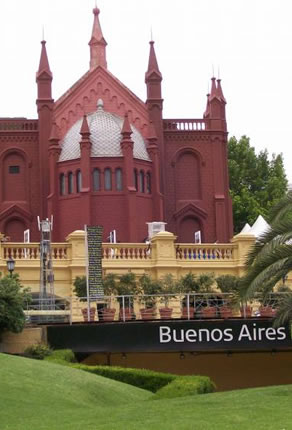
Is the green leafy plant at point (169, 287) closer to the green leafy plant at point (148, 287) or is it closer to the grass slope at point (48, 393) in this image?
Result: the green leafy plant at point (148, 287)

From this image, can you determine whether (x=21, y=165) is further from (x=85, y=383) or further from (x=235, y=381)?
(x=85, y=383)

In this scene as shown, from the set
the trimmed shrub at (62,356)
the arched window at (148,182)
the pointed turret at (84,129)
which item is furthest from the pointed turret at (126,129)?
the trimmed shrub at (62,356)

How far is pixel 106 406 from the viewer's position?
23312mm

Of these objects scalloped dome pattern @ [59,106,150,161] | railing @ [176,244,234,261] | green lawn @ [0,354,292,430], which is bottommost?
green lawn @ [0,354,292,430]

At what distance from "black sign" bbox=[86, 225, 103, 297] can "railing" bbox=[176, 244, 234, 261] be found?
350 inches

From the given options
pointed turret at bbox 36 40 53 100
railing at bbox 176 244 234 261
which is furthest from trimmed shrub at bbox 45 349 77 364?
pointed turret at bbox 36 40 53 100

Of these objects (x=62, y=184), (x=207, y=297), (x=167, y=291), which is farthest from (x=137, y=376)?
(x=62, y=184)

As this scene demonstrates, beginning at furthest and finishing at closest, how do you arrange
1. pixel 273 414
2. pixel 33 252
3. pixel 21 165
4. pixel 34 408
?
pixel 21 165 < pixel 33 252 < pixel 34 408 < pixel 273 414

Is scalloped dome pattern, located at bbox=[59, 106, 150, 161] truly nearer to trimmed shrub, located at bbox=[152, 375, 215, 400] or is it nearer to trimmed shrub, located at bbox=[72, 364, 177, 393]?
trimmed shrub, located at bbox=[72, 364, 177, 393]

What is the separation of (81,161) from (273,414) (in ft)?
148

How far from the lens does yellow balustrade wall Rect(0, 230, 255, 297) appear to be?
45438mm

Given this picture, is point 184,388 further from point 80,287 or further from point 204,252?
point 204,252

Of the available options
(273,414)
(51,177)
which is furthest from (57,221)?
(273,414)

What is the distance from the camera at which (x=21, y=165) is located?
67.8 metres
